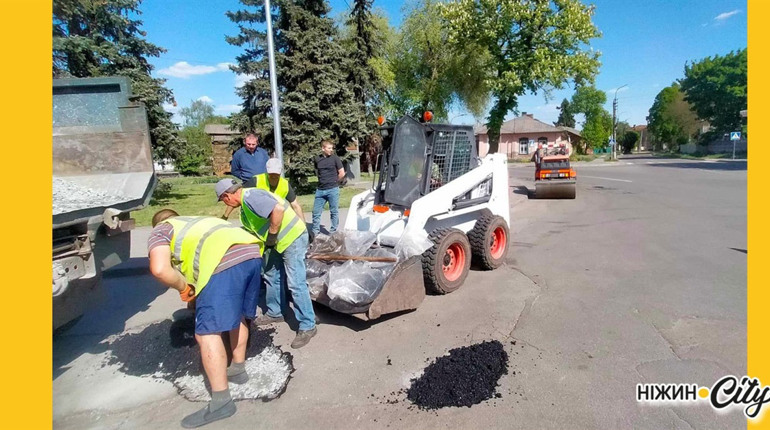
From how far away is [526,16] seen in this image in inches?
733

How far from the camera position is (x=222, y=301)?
278cm

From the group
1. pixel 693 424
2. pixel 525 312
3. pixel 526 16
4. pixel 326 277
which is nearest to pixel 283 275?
pixel 326 277

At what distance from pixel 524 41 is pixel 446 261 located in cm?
1812

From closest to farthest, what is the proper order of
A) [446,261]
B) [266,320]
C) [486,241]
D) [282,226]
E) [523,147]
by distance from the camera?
[282,226] < [266,320] < [446,261] < [486,241] < [523,147]

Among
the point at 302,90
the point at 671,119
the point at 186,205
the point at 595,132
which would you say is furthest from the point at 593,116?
the point at 186,205

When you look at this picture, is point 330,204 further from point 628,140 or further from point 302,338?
point 628,140

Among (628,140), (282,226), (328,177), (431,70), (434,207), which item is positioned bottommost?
(282,226)

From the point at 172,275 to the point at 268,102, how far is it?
14.0 meters

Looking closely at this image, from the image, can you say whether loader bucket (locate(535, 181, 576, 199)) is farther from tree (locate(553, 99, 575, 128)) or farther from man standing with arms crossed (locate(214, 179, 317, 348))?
tree (locate(553, 99, 575, 128))

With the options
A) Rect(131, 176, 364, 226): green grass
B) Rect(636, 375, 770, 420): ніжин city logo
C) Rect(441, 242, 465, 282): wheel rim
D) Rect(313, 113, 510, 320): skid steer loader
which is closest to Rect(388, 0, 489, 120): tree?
Rect(131, 176, 364, 226): green grass

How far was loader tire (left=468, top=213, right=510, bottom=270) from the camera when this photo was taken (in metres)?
5.42

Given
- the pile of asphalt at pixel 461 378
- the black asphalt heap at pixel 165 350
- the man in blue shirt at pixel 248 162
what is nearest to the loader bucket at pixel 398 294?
the pile of asphalt at pixel 461 378

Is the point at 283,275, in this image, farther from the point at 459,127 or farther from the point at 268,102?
the point at 268,102

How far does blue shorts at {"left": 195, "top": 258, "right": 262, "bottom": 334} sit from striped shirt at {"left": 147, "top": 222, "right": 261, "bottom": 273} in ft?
0.12
